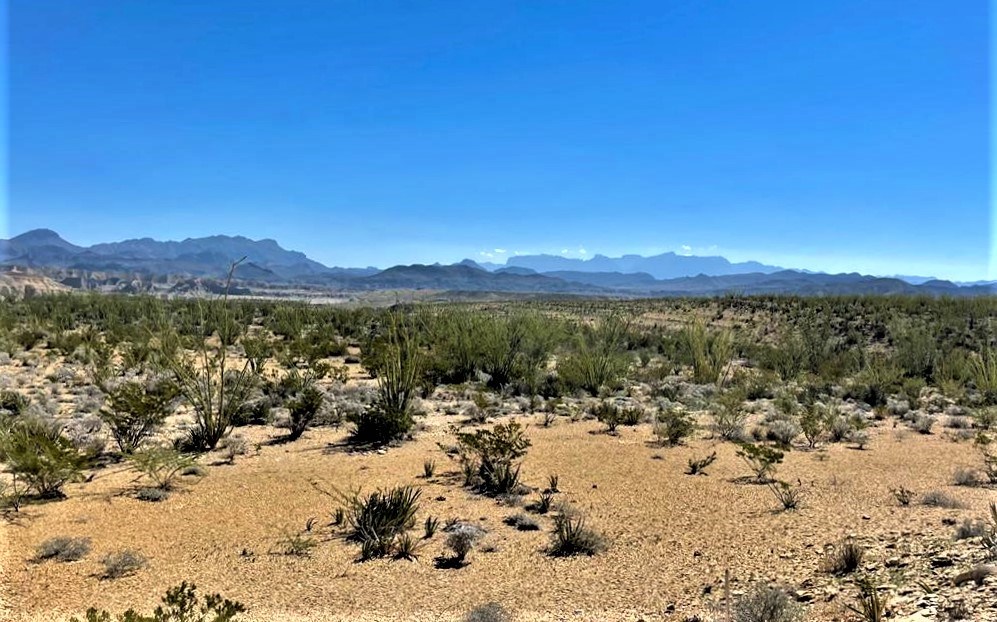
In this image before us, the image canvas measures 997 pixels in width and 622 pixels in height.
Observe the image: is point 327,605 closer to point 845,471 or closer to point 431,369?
point 845,471

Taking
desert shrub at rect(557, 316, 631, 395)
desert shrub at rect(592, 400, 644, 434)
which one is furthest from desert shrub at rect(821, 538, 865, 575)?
desert shrub at rect(557, 316, 631, 395)

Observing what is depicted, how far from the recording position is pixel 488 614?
17.4 feet

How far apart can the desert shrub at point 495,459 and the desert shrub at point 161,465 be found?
4144 mm

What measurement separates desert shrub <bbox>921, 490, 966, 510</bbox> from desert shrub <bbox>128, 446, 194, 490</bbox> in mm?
9985

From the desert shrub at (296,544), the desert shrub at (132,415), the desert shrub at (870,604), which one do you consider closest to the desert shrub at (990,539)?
the desert shrub at (870,604)

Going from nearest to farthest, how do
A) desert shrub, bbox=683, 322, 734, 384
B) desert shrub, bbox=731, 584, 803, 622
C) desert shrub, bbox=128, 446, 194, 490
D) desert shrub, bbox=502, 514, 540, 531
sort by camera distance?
desert shrub, bbox=731, 584, 803, 622
desert shrub, bbox=502, 514, 540, 531
desert shrub, bbox=128, 446, 194, 490
desert shrub, bbox=683, 322, 734, 384

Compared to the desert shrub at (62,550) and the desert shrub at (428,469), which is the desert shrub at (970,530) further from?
the desert shrub at (62,550)

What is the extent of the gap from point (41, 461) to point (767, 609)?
854cm

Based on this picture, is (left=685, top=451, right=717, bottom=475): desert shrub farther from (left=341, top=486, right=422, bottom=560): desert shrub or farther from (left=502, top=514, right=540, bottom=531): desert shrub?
(left=341, top=486, right=422, bottom=560): desert shrub

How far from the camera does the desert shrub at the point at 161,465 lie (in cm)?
865

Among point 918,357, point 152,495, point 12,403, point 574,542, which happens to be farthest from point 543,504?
point 918,357

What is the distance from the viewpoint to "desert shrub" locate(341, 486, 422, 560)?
22.4ft

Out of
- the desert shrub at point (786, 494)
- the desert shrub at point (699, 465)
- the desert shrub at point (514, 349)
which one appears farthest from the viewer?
the desert shrub at point (514, 349)

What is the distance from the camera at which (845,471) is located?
9.82 metres
